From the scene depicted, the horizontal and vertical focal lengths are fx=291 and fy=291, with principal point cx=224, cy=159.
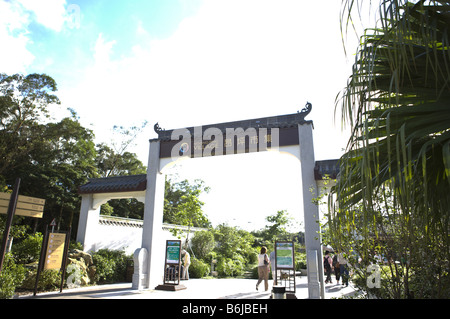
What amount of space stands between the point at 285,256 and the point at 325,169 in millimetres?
2316

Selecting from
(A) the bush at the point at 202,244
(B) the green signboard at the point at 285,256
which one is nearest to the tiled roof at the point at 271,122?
(B) the green signboard at the point at 285,256

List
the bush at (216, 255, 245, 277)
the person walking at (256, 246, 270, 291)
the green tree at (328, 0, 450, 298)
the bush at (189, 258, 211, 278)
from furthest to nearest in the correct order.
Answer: the bush at (216, 255, 245, 277)
the bush at (189, 258, 211, 278)
the person walking at (256, 246, 270, 291)
the green tree at (328, 0, 450, 298)

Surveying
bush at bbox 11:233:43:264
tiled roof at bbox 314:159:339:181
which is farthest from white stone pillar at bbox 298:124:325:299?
bush at bbox 11:233:43:264

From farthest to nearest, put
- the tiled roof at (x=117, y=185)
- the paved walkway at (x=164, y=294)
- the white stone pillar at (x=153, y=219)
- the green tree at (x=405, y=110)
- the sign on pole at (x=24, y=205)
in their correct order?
the tiled roof at (x=117, y=185), the white stone pillar at (x=153, y=219), the paved walkway at (x=164, y=294), the sign on pole at (x=24, y=205), the green tree at (x=405, y=110)

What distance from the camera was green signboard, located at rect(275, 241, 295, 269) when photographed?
6.95 m

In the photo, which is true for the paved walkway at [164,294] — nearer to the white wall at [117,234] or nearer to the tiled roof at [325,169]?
the white wall at [117,234]

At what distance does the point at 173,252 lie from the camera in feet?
27.1

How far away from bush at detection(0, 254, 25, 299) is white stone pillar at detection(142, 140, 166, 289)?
3.00m

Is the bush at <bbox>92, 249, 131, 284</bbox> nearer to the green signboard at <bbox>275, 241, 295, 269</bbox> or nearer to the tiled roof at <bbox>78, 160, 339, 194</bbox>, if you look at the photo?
the tiled roof at <bbox>78, 160, 339, 194</bbox>

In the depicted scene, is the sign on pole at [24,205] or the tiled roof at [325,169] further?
the tiled roof at [325,169]

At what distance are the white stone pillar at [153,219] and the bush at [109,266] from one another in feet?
5.46

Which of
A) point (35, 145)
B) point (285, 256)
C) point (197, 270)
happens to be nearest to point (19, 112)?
point (35, 145)

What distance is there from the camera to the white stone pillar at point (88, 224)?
9.45 metres
